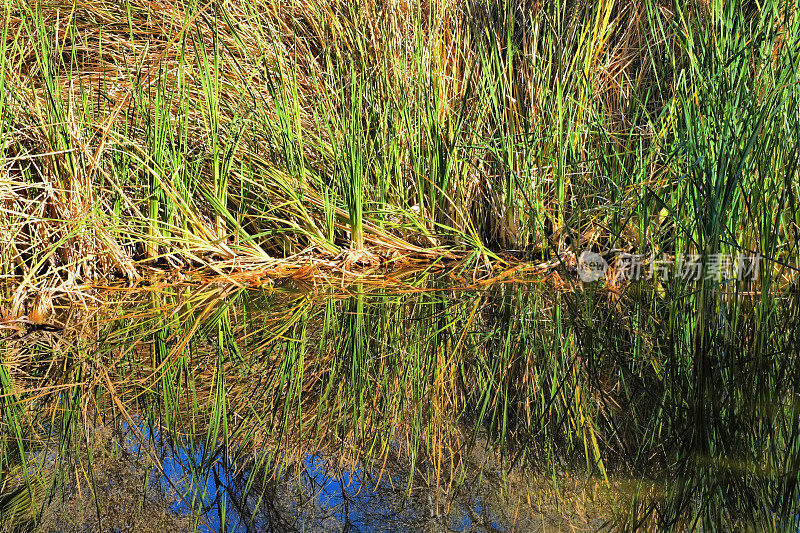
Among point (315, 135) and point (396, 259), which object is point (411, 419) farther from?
point (315, 135)

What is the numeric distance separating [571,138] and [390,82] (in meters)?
0.70

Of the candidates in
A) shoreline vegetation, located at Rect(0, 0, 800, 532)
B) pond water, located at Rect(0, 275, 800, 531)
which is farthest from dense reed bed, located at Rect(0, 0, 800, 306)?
pond water, located at Rect(0, 275, 800, 531)

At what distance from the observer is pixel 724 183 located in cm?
136

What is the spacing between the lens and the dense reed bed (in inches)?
93.0

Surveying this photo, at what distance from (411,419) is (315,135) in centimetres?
171

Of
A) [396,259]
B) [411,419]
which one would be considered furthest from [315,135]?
[411,419]

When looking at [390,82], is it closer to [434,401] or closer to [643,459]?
[434,401]

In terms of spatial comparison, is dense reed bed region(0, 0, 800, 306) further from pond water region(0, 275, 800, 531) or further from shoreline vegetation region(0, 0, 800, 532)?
pond water region(0, 275, 800, 531)

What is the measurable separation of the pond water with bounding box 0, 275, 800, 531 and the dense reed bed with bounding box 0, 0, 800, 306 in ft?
1.66

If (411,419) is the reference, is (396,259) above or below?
above

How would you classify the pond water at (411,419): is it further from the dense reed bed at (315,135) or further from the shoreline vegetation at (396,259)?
the dense reed bed at (315,135)

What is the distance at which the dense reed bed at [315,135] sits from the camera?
2363 mm

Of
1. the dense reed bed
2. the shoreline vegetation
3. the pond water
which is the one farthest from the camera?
the dense reed bed

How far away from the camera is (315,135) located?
2.77 metres
